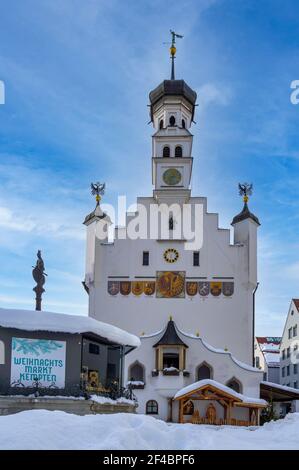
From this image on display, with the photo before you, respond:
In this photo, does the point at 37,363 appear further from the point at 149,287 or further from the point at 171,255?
the point at 171,255

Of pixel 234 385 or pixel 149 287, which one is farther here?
pixel 149 287

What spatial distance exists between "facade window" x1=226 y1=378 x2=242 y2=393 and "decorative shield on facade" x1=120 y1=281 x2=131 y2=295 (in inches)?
395

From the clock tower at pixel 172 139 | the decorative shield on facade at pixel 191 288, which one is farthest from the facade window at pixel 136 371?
the clock tower at pixel 172 139

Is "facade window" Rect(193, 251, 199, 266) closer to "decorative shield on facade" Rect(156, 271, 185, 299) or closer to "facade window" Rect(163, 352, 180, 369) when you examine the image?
"decorative shield on facade" Rect(156, 271, 185, 299)

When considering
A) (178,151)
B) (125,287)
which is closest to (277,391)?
(125,287)

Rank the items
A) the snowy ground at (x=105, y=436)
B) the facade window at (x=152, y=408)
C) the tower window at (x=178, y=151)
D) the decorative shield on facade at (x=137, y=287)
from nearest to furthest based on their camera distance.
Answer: the snowy ground at (x=105, y=436) < the facade window at (x=152, y=408) < the decorative shield on facade at (x=137, y=287) < the tower window at (x=178, y=151)

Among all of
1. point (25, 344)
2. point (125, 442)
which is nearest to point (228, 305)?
point (25, 344)

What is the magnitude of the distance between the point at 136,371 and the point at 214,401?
19.4 ft

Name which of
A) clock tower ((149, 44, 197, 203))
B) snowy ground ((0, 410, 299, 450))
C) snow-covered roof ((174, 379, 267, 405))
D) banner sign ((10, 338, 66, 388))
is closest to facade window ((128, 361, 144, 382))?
snow-covered roof ((174, 379, 267, 405))

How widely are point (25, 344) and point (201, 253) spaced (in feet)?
87.4

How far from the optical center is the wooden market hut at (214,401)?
40.3m

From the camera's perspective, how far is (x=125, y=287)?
48.8 m

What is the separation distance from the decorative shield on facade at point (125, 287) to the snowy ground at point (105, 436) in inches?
1261

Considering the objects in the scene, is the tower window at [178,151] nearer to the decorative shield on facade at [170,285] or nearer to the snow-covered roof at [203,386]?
the decorative shield on facade at [170,285]
